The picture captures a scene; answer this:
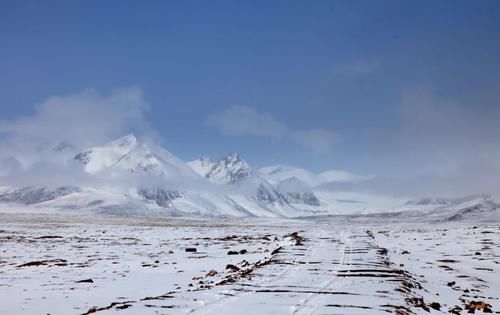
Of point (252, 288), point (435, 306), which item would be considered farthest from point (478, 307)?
point (252, 288)

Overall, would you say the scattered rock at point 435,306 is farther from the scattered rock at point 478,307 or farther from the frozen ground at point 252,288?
the scattered rock at point 478,307

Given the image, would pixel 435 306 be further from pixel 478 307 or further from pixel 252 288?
pixel 252 288

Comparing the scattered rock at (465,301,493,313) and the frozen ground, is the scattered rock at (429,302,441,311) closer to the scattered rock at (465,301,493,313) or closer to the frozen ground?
the frozen ground

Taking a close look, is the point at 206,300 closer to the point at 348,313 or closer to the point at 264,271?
the point at 348,313

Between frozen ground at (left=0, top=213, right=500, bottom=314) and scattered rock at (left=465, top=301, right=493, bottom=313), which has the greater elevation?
frozen ground at (left=0, top=213, right=500, bottom=314)

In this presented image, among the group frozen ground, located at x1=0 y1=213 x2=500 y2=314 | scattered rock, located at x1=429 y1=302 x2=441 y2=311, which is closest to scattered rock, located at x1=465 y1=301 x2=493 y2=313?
frozen ground, located at x1=0 y1=213 x2=500 y2=314

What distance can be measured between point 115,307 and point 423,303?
10.4m

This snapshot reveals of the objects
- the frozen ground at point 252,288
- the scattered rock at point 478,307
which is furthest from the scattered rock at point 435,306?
the scattered rock at point 478,307

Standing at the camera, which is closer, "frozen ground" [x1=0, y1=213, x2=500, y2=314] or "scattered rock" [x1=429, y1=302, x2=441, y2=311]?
"frozen ground" [x1=0, y1=213, x2=500, y2=314]

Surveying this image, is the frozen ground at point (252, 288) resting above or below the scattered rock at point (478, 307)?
above

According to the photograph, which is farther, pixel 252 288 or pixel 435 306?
pixel 252 288

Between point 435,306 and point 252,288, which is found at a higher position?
point 252,288

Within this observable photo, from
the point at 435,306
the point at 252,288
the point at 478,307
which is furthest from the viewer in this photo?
the point at 252,288

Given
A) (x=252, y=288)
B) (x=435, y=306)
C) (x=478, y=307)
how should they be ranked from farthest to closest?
1. (x=252, y=288)
2. (x=478, y=307)
3. (x=435, y=306)
